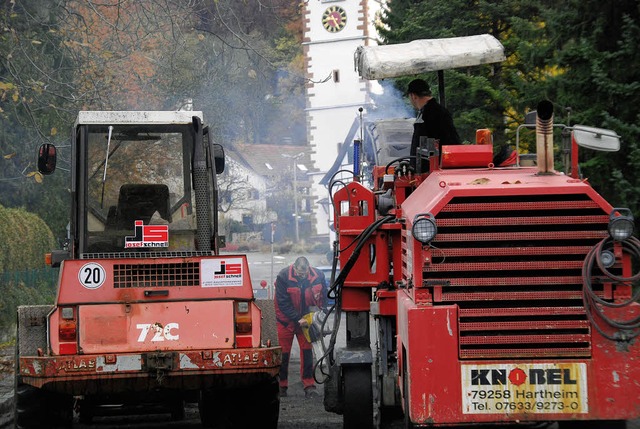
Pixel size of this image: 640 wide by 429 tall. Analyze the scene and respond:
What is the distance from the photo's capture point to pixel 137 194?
10.2 m

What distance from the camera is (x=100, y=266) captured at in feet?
29.6

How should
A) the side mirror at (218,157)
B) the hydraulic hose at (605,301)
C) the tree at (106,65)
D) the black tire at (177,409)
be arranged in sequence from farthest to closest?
the tree at (106,65)
the side mirror at (218,157)
the black tire at (177,409)
the hydraulic hose at (605,301)

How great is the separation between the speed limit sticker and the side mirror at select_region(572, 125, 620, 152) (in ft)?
13.1

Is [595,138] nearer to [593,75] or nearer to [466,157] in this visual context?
[466,157]

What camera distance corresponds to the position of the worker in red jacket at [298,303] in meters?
15.3

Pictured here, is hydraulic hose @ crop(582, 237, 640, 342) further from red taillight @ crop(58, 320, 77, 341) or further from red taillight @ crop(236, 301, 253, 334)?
red taillight @ crop(58, 320, 77, 341)

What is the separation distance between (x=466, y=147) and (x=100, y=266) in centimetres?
316

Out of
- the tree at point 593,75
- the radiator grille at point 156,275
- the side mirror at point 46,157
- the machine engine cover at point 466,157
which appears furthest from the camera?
the tree at point 593,75

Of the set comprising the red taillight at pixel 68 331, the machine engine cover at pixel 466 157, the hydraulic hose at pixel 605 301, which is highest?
the machine engine cover at pixel 466 157

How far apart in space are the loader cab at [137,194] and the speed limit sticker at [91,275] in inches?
35.8

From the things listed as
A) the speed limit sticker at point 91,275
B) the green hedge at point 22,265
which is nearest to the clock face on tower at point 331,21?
the green hedge at point 22,265

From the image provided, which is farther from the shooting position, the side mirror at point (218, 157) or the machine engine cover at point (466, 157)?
the side mirror at point (218, 157)

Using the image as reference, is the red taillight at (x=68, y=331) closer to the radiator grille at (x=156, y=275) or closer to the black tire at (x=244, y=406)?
the radiator grille at (x=156, y=275)

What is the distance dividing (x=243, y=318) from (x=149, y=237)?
142cm
